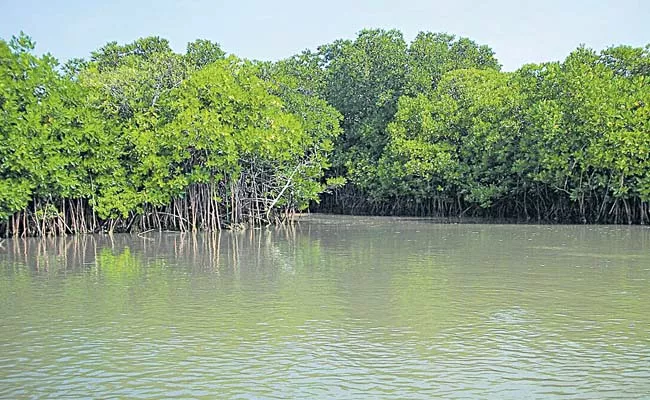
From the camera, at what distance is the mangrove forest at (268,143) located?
20734 millimetres

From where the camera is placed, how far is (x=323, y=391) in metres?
6.33

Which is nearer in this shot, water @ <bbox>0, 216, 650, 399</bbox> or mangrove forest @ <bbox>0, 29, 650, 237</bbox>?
water @ <bbox>0, 216, 650, 399</bbox>

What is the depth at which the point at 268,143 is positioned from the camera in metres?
23.7

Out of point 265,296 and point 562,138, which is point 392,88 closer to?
point 562,138

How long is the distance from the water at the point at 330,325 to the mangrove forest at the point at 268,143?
5245mm

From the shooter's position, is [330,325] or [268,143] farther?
[268,143]

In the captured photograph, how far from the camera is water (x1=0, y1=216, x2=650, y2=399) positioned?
6.55 m

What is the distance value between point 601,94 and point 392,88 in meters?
13.1

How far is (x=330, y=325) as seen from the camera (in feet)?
28.8

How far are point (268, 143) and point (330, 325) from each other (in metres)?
15.3

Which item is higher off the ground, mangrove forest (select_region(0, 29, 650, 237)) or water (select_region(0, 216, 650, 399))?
mangrove forest (select_region(0, 29, 650, 237))

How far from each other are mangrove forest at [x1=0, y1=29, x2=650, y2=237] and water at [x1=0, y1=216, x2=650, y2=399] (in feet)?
17.2

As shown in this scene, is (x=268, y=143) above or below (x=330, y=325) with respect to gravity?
above

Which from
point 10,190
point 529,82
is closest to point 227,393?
point 10,190
